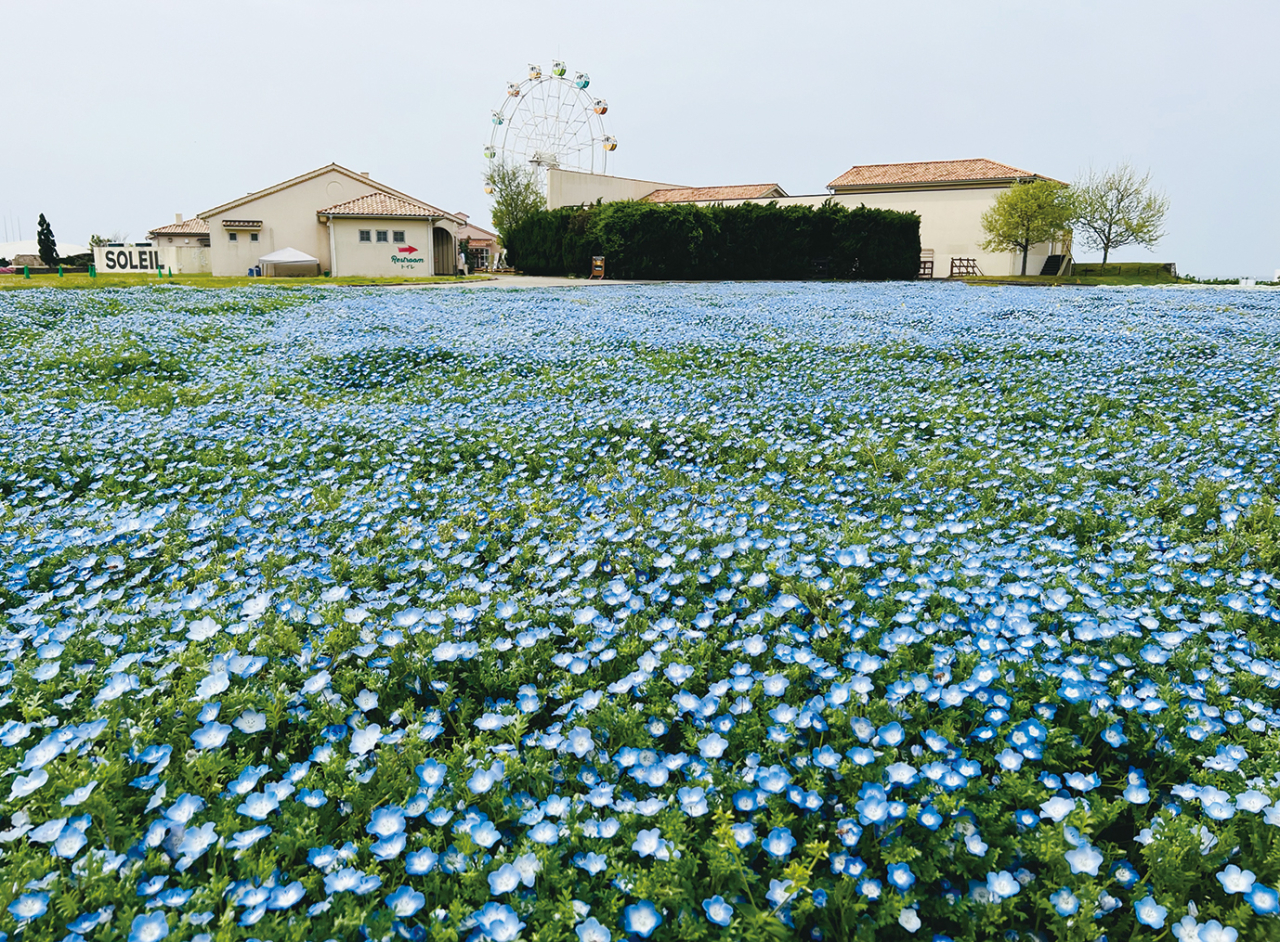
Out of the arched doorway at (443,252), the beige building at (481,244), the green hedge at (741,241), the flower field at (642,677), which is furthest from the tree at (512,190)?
the flower field at (642,677)

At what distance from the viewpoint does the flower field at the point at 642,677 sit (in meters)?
1.84

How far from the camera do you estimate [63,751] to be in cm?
220

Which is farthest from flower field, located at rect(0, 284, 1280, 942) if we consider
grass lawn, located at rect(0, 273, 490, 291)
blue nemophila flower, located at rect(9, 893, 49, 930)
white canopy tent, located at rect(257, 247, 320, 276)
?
white canopy tent, located at rect(257, 247, 320, 276)

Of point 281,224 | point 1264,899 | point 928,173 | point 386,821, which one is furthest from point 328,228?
point 1264,899

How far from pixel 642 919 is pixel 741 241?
32.6 meters

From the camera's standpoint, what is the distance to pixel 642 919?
172 cm

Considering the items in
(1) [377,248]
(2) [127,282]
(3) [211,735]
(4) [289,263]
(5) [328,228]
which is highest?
(5) [328,228]

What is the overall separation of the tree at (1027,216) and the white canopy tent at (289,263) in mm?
37605

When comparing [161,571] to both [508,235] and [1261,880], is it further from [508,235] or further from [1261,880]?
[508,235]

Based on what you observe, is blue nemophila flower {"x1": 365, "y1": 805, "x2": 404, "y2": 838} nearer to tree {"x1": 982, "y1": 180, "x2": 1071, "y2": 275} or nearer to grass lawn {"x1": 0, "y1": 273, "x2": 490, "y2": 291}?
grass lawn {"x1": 0, "y1": 273, "x2": 490, "y2": 291}

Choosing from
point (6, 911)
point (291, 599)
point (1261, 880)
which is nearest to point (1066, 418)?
point (1261, 880)

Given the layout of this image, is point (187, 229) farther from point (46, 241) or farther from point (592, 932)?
point (592, 932)

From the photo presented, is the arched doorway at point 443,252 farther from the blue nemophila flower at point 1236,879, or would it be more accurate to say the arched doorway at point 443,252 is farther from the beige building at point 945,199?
the blue nemophila flower at point 1236,879

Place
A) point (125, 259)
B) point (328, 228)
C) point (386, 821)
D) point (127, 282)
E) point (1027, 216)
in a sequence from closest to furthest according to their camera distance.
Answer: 1. point (386, 821)
2. point (127, 282)
3. point (328, 228)
4. point (1027, 216)
5. point (125, 259)
